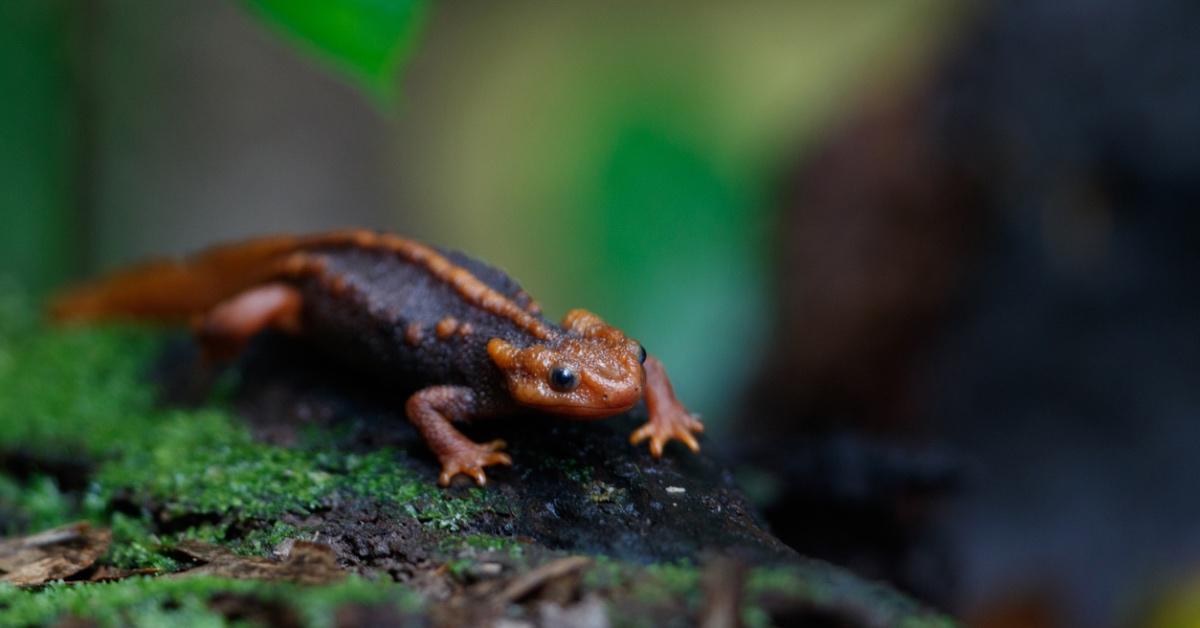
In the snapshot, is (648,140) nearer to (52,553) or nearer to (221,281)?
(221,281)

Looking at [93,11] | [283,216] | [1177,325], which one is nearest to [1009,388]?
[1177,325]

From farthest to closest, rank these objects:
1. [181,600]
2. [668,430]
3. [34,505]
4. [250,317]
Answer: [250,317]
[34,505]
[668,430]
[181,600]

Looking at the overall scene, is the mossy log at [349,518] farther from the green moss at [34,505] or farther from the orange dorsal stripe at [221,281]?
the orange dorsal stripe at [221,281]

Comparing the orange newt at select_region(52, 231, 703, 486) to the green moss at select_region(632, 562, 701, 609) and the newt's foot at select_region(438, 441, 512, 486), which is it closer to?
the newt's foot at select_region(438, 441, 512, 486)

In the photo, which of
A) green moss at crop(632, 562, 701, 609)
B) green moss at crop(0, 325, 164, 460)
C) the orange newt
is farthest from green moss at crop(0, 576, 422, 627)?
green moss at crop(0, 325, 164, 460)

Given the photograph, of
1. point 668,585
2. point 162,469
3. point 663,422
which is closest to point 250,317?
point 162,469

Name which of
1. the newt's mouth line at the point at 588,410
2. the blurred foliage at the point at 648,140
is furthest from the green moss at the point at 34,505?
the blurred foliage at the point at 648,140
